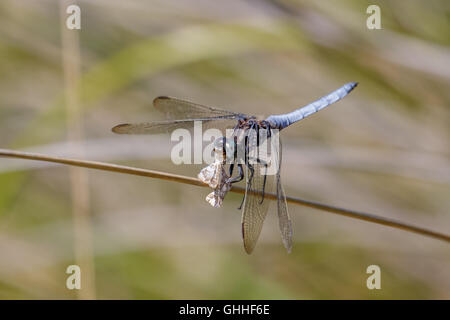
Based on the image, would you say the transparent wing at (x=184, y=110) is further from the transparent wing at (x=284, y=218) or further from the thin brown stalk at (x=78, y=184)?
the thin brown stalk at (x=78, y=184)

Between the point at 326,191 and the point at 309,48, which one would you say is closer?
the point at 309,48

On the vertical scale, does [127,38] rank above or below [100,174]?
above

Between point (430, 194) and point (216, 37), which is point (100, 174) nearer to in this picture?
point (216, 37)

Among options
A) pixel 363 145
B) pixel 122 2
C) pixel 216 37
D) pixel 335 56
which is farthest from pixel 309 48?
pixel 122 2

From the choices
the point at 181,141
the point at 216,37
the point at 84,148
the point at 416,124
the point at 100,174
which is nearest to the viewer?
the point at 181,141

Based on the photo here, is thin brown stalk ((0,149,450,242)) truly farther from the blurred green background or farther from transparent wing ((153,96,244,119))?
the blurred green background

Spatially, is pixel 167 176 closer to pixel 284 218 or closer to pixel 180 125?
pixel 284 218

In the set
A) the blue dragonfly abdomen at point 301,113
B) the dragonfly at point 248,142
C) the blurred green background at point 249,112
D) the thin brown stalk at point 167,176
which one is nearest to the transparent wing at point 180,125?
the dragonfly at point 248,142

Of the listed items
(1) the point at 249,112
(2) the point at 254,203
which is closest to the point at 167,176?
(2) the point at 254,203
